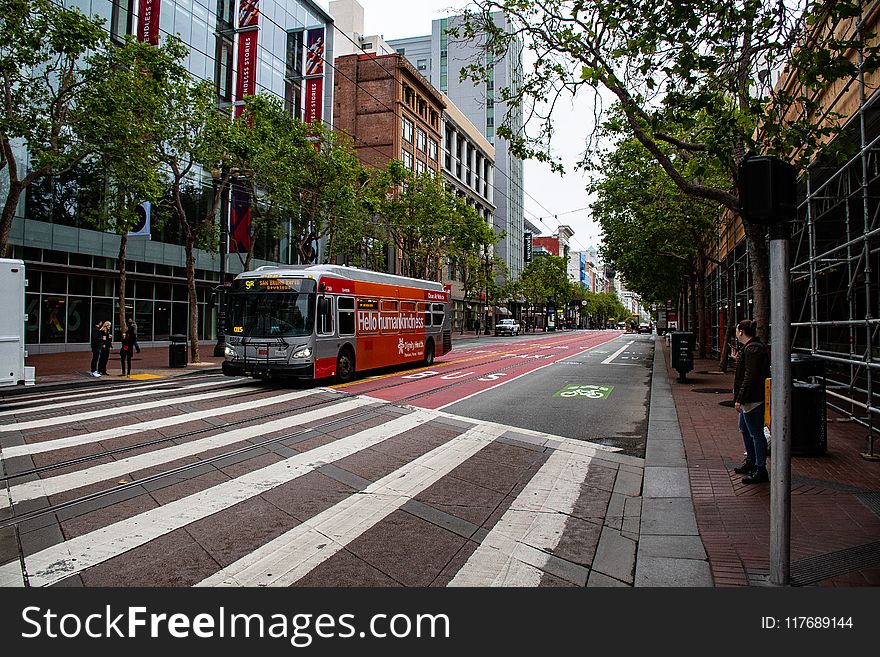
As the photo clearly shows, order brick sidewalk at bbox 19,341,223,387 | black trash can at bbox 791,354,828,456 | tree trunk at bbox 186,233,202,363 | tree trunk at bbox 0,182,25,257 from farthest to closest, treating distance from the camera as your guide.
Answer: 1. tree trunk at bbox 186,233,202,363
2. brick sidewalk at bbox 19,341,223,387
3. tree trunk at bbox 0,182,25,257
4. black trash can at bbox 791,354,828,456

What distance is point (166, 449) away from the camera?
8.13 meters

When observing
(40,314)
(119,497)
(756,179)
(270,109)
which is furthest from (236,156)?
(756,179)

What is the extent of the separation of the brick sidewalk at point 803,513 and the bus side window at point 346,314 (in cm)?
926

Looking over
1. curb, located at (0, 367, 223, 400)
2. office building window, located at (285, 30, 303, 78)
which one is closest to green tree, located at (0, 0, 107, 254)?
curb, located at (0, 367, 223, 400)

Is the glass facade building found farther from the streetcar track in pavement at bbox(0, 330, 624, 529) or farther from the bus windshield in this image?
the streetcar track in pavement at bbox(0, 330, 624, 529)

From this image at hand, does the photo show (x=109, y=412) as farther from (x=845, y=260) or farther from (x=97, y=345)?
(x=845, y=260)

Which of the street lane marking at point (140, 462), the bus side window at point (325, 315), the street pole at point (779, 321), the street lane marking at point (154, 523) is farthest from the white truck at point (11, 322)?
the street pole at point (779, 321)

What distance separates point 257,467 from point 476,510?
2839 mm

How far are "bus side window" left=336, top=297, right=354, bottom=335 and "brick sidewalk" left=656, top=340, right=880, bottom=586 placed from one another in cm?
926

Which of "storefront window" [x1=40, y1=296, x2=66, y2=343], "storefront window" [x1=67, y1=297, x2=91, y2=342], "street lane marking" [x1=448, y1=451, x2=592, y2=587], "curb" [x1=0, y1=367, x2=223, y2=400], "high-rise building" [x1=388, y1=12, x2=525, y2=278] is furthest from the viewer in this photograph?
"high-rise building" [x1=388, y1=12, x2=525, y2=278]

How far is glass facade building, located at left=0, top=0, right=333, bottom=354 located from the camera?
25.0 metres

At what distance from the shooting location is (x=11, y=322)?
12.6 m

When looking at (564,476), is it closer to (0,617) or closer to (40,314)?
(0,617)

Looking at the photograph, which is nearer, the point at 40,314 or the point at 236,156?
the point at 236,156
